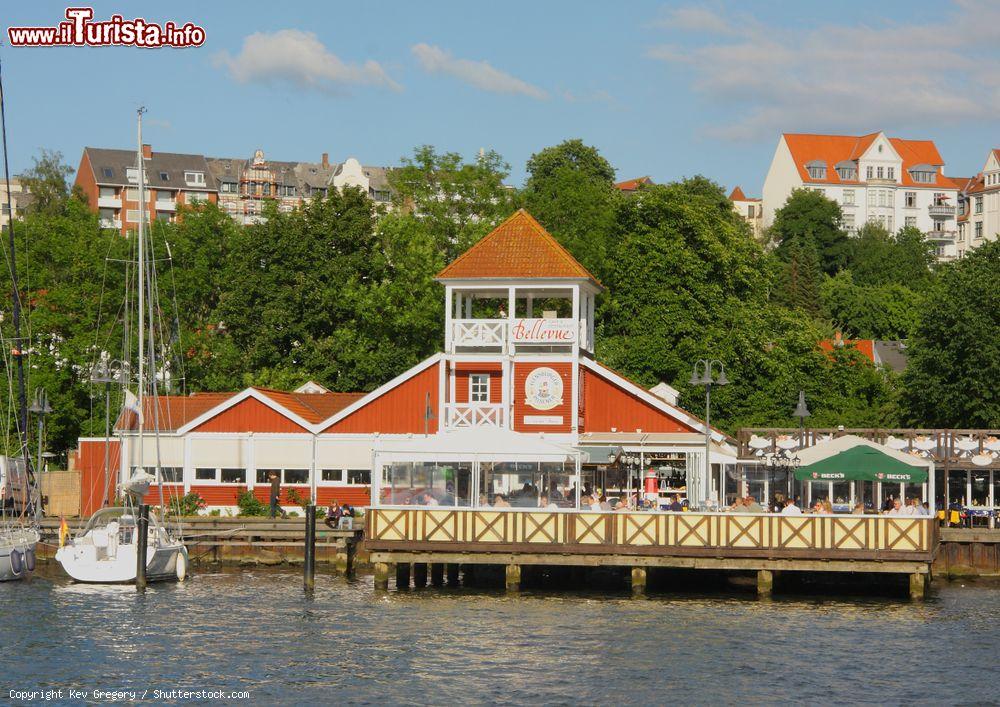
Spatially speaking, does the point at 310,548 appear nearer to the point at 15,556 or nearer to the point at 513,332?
the point at 15,556

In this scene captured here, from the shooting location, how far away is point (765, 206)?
5989 inches

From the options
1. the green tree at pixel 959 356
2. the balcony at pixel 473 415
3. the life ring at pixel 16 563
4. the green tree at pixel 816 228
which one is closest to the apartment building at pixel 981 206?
the green tree at pixel 816 228

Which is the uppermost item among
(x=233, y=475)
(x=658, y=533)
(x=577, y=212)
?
(x=577, y=212)

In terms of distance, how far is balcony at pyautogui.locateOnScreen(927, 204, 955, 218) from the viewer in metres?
152

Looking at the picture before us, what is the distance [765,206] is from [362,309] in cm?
8918

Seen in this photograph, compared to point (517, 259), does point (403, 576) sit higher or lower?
lower

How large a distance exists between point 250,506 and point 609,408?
1324 centimetres

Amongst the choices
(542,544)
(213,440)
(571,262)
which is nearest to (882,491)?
(571,262)

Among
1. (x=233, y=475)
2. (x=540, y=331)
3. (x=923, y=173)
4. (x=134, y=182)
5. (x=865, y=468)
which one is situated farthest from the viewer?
(x=923, y=173)

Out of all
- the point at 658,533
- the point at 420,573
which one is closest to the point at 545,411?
the point at 420,573

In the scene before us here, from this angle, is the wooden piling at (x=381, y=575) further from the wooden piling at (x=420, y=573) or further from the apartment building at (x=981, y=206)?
the apartment building at (x=981, y=206)

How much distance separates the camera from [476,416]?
50.3 metres

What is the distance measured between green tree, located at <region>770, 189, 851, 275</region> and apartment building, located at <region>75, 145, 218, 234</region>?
169ft

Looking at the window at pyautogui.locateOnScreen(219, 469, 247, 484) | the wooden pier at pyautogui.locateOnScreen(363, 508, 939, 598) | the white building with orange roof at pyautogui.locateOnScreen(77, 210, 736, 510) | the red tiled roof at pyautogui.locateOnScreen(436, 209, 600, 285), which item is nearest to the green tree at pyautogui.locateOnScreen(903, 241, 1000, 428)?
the white building with orange roof at pyautogui.locateOnScreen(77, 210, 736, 510)
